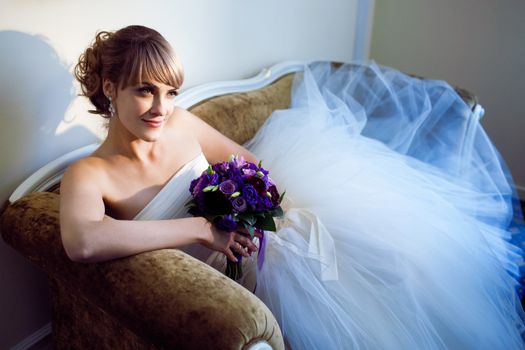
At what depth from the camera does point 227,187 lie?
1261 mm

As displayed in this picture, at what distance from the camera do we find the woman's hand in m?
1.37

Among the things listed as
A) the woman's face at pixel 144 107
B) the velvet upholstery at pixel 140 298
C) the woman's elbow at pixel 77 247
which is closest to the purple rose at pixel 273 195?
the velvet upholstery at pixel 140 298

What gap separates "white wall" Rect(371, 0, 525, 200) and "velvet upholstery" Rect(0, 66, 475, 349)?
271 cm

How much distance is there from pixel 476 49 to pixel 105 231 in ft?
9.32

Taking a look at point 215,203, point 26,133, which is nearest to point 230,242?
point 215,203

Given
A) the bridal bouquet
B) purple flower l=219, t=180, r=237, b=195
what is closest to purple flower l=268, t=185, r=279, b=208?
the bridal bouquet

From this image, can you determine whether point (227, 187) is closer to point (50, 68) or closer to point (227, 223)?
point (227, 223)

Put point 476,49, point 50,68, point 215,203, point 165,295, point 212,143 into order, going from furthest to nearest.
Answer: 1. point 476,49
2. point 212,143
3. point 50,68
4. point 215,203
5. point 165,295

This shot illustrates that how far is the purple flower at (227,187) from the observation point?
125 cm

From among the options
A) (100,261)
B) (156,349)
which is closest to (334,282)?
(156,349)

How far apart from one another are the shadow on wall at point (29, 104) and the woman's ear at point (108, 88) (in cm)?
33

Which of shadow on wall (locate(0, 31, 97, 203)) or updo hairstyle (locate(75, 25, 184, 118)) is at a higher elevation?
updo hairstyle (locate(75, 25, 184, 118))

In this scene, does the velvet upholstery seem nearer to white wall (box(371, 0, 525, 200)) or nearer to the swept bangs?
the swept bangs

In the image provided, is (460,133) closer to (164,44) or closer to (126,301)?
(164,44)
